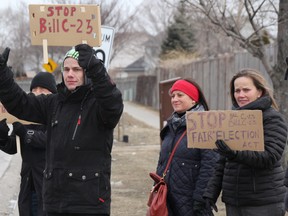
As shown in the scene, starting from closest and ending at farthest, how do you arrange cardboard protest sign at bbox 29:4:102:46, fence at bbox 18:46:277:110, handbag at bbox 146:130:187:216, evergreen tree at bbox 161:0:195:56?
handbag at bbox 146:130:187:216
cardboard protest sign at bbox 29:4:102:46
fence at bbox 18:46:277:110
evergreen tree at bbox 161:0:195:56

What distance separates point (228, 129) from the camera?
4574 mm

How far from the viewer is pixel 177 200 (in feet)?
16.6

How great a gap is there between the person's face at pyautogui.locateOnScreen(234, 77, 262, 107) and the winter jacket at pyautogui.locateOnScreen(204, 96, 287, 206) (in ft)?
0.27

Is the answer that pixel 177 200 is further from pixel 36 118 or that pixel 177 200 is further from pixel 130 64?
pixel 130 64

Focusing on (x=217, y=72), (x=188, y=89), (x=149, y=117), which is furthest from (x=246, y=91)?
(x=149, y=117)

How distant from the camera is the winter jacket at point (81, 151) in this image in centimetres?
421

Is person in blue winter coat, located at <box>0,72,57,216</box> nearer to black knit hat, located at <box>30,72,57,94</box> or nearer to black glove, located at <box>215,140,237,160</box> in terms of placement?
black knit hat, located at <box>30,72,57,94</box>

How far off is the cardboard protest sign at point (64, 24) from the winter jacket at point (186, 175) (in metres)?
1.36

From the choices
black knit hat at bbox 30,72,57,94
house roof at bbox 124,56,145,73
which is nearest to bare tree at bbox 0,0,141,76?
black knit hat at bbox 30,72,57,94

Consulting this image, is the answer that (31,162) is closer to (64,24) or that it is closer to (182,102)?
(64,24)

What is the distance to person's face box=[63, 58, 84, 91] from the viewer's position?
4312 mm

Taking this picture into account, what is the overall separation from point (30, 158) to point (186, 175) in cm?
175

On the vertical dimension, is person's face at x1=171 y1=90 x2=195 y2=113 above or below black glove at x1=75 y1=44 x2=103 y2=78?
below

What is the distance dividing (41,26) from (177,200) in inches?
85.4
